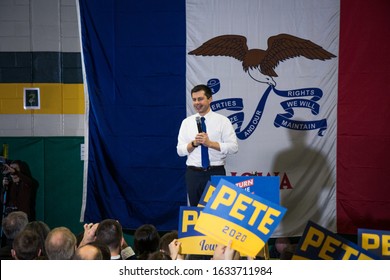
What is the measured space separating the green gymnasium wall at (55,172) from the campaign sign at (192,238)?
284 centimetres

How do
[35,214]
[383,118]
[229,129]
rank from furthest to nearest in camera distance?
[35,214] < [383,118] < [229,129]

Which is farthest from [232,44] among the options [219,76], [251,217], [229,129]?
[251,217]

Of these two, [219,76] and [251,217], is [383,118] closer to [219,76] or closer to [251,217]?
[219,76]

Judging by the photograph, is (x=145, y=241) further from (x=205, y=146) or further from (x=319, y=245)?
(x=205, y=146)

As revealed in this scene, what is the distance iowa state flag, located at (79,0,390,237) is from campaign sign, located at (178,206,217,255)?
2.27 metres

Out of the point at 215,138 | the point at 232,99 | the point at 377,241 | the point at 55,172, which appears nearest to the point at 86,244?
the point at 377,241

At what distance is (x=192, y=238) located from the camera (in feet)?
9.39

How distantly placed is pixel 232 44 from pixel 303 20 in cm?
64

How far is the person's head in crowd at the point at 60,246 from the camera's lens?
8.87 ft

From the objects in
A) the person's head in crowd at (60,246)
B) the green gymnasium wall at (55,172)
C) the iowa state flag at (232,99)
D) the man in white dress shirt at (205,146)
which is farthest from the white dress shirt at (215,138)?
the person's head in crowd at (60,246)

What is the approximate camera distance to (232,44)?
5164mm

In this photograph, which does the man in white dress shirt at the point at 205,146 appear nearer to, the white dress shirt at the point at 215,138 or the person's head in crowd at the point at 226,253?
the white dress shirt at the point at 215,138

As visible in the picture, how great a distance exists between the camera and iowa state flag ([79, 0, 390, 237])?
201 inches

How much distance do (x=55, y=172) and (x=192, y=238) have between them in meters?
3.03
